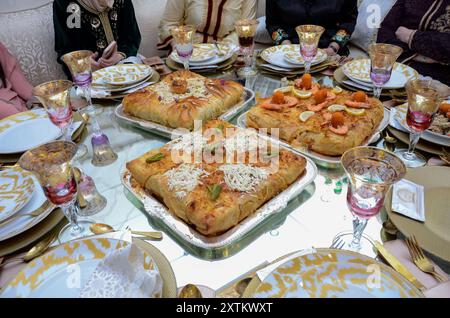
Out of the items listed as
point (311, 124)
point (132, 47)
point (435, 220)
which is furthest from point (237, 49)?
point (435, 220)


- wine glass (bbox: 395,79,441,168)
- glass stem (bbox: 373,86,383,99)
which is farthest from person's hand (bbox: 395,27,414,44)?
wine glass (bbox: 395,79,441,168)

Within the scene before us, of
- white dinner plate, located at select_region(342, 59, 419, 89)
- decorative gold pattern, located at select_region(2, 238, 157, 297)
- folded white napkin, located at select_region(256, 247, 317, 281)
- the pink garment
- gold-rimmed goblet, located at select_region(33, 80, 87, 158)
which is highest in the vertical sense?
gold-rimmed goblet, located at select_region(33, 80, 87, 158)

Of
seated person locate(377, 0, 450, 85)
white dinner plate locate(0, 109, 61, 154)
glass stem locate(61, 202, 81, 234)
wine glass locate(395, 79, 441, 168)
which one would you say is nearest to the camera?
glass stem locate(61, 202, 81, 234)

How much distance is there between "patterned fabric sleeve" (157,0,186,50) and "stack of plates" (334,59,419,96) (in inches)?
71.5

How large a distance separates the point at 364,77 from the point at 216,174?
3.29 ft

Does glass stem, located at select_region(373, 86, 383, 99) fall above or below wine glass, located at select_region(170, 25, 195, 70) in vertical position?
below

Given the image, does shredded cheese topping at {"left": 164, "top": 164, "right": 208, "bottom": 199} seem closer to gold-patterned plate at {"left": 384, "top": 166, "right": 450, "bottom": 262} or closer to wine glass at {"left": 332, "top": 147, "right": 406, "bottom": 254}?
wine glass at {"left": 332, "top": 147, "right": 406, "bottom": 254}

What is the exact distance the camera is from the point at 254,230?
0.94 metres

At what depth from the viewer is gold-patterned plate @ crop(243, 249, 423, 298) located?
0.72 m

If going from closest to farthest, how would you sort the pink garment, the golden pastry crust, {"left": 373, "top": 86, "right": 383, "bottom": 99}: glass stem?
the golden pastry crust
{"left": 373, "top": 86, "right": 383, "bottom": 99}: glass stem
the pink garment

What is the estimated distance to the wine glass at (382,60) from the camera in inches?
52.4

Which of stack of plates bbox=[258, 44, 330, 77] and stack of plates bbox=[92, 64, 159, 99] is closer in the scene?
stack of plates bbox=[92, 64, 159, 99]

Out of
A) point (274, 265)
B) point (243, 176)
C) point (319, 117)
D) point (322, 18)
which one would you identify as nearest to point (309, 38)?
point (319, 117)
